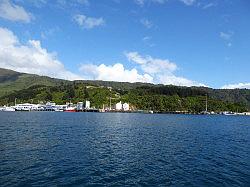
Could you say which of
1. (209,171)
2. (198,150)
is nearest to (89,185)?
(209,171)

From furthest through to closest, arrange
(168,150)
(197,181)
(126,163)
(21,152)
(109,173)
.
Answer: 1. (168,150)
2. (21,152)
3. (126,163)
4. (109,173)
5. (197,181)

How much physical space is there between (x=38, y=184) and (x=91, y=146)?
3210 centimetres

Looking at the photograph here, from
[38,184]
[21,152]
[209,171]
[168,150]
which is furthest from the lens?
[168,150]

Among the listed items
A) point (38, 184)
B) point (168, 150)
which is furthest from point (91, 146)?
point (38, 184)

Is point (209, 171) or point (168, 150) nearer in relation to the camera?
point (209, 171)

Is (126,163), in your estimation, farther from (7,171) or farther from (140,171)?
(7,171)

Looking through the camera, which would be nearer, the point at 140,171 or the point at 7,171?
the point at 7,171

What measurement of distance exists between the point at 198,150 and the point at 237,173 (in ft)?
73.0

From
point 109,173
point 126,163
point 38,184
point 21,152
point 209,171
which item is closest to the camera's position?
point 38,184

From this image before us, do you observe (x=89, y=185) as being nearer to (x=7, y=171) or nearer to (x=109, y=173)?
(x=109, y=173)

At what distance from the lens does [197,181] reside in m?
41.1

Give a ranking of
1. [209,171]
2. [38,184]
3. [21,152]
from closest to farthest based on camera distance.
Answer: [38,184]
[209,171]
[21,152]

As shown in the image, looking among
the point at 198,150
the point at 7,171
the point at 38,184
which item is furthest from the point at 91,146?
the point at 38,184

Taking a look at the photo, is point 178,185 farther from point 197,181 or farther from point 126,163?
point 126,163
